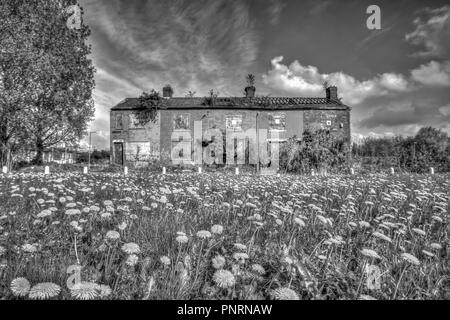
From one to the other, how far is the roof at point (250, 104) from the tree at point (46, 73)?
740 centimetres

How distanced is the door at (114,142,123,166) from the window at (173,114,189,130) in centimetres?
568

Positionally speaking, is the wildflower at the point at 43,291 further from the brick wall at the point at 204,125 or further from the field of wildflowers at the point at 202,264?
the brick wall at the point at 204,125

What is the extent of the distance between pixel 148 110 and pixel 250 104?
10.3 metres

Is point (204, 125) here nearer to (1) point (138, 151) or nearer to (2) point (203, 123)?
(2) point (203, 123)

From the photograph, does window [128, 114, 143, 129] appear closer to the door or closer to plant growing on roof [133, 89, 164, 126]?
plant growing on roof [133, 89, 164, 126]

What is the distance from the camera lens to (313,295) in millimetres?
1407

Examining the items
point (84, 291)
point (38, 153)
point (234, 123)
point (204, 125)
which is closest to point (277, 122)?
point (234, 123)

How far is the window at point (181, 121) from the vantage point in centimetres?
2712

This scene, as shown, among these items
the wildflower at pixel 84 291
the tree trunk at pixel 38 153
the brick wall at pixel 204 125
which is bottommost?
the wildflower at pixel 84 291

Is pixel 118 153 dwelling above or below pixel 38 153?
above

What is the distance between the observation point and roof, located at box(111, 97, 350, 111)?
2703 centimetres

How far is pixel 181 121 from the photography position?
89.3 ft

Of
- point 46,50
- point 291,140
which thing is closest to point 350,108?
point 291,140

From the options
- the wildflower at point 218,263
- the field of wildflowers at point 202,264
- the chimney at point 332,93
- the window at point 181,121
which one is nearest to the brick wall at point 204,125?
the window at point 181,121
